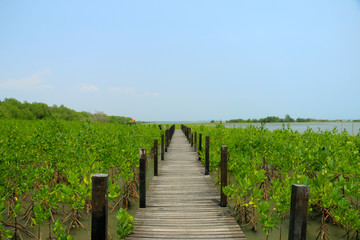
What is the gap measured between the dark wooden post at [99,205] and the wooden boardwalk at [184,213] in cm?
117

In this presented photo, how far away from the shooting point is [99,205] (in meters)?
2.73

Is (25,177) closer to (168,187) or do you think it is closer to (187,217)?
(168,187)

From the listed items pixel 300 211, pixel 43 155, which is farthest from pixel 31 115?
pixel 300 211

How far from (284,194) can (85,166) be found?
4096 millimetres

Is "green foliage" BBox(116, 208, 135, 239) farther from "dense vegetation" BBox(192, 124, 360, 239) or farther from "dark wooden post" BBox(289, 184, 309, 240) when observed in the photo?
"dark wooden post" BBox(289, 184, 309, 240)

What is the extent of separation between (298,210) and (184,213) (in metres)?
2.77

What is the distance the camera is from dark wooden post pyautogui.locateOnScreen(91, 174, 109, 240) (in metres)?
2.71

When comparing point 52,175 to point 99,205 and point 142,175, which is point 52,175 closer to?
point 142,175

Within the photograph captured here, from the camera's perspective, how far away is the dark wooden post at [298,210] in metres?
2.56

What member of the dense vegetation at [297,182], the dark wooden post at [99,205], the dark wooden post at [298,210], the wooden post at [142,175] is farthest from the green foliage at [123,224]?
the dark wooden post at [298,210]

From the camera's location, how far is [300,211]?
2584 millimetres

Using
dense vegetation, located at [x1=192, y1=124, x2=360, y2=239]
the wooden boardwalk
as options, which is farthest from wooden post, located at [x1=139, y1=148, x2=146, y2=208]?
dense vegetation, located at [x1=192, y1=124, x2=360, y2=239]

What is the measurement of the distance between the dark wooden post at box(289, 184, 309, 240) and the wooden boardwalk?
1.37m

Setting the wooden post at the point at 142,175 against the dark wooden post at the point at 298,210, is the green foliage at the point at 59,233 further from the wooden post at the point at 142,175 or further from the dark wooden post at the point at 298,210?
the dark wooden post at the point at 298,210
